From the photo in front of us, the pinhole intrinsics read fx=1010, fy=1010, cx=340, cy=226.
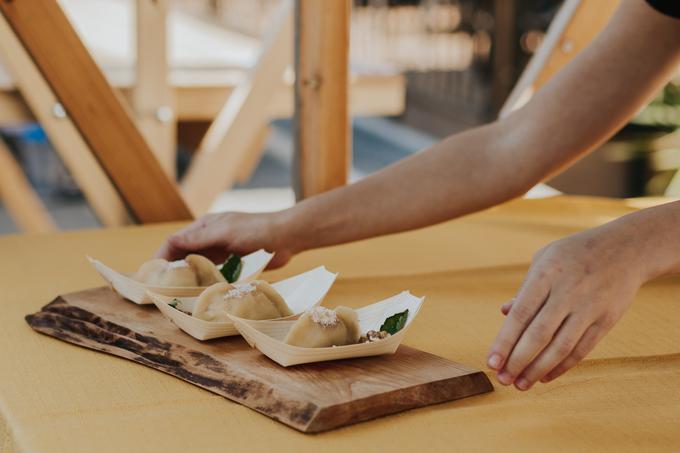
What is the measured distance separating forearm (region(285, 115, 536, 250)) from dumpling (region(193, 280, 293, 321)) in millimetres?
290

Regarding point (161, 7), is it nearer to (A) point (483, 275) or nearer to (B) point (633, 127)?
(A) point (483, 275)

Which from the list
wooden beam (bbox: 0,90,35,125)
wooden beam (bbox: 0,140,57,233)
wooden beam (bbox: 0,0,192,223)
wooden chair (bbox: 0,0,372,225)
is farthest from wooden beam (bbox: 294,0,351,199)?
wooden beam (bbox: 0,140,57,233)

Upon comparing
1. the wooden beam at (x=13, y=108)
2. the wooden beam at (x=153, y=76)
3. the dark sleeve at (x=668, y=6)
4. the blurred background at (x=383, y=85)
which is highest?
the dark sleeve at (x=668, y=6)

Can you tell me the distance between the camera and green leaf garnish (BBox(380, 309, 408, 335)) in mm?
966

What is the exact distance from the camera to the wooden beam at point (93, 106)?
169cm

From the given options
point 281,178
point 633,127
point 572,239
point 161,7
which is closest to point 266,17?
point 281,178

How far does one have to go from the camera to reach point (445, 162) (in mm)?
1339

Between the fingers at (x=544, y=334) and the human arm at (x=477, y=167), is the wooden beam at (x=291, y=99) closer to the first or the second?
the human arm at (x=477, y=167)

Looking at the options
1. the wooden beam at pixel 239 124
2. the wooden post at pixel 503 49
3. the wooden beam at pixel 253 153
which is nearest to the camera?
the wooden beam at pixel 239 124

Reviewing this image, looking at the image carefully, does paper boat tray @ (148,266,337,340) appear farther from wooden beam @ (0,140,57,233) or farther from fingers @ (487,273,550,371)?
wooden beam @ (0,140,57,233)

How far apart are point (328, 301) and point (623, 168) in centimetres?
378

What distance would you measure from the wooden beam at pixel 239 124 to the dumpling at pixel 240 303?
1.63 metres

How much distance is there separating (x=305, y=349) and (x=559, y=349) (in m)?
0.23

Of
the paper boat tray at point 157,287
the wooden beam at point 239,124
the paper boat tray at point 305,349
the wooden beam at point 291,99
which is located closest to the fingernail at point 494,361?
the paper boat tray at point 305,349
